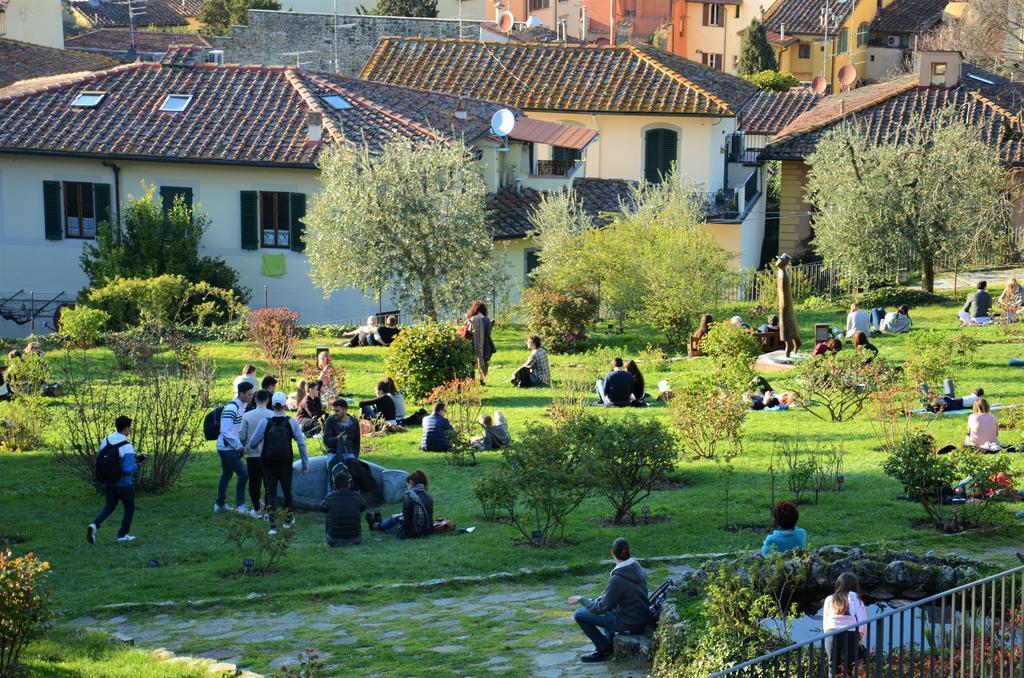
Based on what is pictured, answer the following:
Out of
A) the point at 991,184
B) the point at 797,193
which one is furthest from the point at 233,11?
the point at 991,184

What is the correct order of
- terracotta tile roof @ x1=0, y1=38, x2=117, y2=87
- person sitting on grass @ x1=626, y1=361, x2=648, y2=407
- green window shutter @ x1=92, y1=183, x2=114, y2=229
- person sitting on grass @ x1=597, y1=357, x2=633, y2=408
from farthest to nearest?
terracotta tile roof @ x1=0, y1=38, x2=117, y2=87 → green window shutter @ x1=92, y1=183, x2=114, y2=229 → person sitting on grass @ x1=626, y1=361, x2=648, y2=407 → person sitting on grass @ x1=597, y1=357, x2=633, y2=408

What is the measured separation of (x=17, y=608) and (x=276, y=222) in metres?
24.2

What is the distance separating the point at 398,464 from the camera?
18469 millimetres

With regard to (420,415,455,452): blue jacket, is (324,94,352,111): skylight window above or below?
above

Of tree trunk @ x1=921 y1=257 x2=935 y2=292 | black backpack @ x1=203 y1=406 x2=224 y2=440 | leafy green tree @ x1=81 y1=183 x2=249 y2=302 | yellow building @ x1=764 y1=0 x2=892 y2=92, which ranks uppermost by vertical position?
yellow building @ x1=764 y1=0 x2=892 y2=92

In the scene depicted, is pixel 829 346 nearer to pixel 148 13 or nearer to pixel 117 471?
pixel 117 471

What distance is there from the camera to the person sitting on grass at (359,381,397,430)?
20.9m

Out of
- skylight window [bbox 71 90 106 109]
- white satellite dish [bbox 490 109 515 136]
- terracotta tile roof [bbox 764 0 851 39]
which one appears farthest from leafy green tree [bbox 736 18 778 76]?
skylight window [bbox 71 90 106 109]

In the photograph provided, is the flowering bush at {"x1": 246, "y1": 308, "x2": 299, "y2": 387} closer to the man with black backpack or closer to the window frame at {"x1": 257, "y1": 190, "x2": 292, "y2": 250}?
the window frame at {"x1": 257, "y1": 190, "x2": 292, "y2": 250}

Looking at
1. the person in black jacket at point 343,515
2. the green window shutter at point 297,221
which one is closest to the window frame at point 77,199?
the green window shutter at point 297,221

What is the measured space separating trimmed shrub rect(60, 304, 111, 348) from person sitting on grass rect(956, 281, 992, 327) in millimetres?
16619

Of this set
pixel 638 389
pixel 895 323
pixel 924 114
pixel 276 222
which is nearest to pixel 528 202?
pixel 276 222

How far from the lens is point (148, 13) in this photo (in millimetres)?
88312

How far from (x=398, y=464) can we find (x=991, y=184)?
19.4 metres
